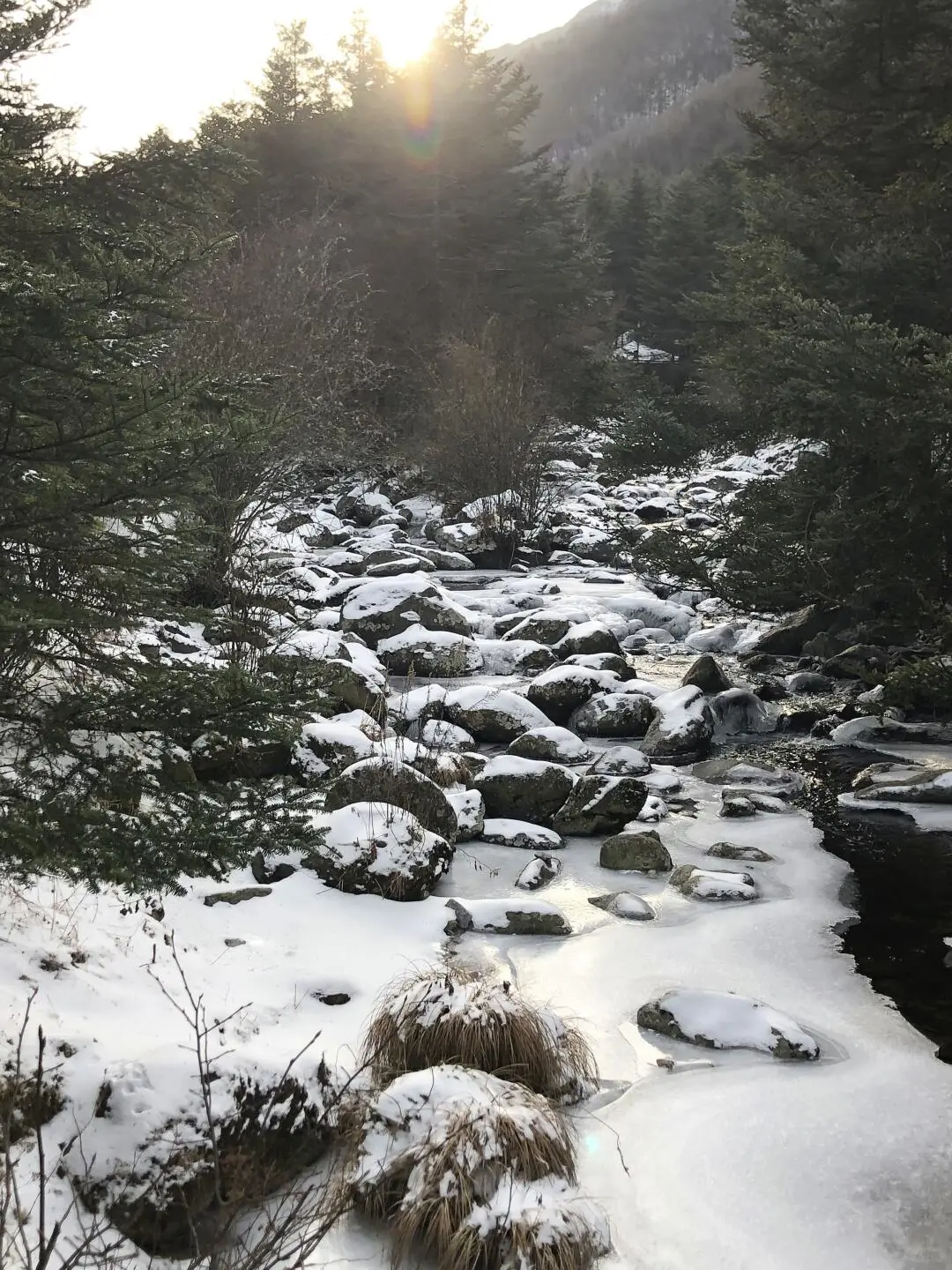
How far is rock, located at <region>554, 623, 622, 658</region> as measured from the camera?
11.7 metres

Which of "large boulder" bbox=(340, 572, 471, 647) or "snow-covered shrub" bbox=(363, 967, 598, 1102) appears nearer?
"snow-covered shrub" bbox=(363, 967, 598, 1102)


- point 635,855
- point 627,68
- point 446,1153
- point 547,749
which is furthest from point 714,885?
point 627,68

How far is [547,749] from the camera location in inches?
324

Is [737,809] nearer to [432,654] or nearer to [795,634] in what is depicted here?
[432,654]

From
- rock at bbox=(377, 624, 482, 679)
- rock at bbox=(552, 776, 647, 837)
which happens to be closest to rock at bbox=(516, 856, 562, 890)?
rock at bbox=(552, 776, 647, 837)

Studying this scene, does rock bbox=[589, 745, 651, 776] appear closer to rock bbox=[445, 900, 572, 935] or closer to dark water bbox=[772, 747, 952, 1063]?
dark water bbox=[772, 747, 952, 1063]

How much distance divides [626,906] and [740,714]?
4.92m

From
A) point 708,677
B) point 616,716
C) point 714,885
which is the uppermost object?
point 714,885

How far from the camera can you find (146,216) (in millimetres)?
7086

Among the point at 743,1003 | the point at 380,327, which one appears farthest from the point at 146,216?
Result: the point at 380,327

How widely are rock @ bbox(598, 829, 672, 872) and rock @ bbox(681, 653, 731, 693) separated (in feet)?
14.5

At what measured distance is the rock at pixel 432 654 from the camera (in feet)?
36.1

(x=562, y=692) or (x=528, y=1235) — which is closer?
(x=528, y=1235)

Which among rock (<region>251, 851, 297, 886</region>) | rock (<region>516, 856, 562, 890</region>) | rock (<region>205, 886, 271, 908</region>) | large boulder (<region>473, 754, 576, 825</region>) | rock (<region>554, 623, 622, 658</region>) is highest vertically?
rock (<region>205, 886, 271, 908</region>)
